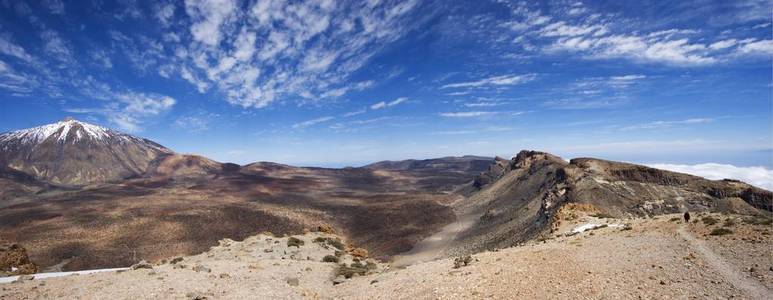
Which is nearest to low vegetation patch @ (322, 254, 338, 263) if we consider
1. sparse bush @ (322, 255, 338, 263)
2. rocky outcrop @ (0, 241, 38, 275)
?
sparse bush @ (322, 255, 338, 263)

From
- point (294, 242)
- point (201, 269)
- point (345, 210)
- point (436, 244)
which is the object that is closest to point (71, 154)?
point (345, 210)

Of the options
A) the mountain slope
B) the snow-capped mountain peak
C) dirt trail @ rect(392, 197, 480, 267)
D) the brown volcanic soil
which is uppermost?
the snow-capped mountain peak

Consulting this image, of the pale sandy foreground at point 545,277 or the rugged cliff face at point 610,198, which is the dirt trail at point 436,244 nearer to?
the rugged cliff face at point 610,198

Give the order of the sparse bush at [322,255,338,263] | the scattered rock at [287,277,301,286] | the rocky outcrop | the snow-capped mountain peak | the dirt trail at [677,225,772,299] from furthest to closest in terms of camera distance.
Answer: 1. the snow-capped mountain peak
2. the sparse bush at [322,255,338,263]
3. the rocky outcrop
4. the scattered rock at [287,277,301,286]
5. the dirt trail at [677,225,772,299]

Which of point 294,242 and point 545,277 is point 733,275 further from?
point 294,242

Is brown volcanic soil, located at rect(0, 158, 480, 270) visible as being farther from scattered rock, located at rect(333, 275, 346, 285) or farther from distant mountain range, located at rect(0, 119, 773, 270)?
scattered rock, located at rect(333, 275, 346, 285)

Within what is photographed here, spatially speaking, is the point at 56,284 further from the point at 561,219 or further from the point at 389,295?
the point at 561,219

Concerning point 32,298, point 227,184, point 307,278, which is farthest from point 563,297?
point 227,184
